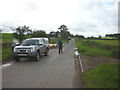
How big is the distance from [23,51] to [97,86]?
23.5 ft

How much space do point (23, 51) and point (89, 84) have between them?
6.79 meters

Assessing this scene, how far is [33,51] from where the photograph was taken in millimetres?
10531

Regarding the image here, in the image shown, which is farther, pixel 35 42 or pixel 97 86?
pixel 35 42

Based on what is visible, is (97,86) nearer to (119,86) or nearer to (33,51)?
(119,86)

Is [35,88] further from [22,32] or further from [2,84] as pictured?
[22,32]

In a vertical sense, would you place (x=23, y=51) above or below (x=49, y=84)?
above

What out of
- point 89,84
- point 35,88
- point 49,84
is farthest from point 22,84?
point 89,84

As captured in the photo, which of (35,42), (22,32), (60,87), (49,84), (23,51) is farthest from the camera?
(22,32)

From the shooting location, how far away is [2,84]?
5309 mm

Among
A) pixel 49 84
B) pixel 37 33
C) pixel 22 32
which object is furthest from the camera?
pixel 37 33

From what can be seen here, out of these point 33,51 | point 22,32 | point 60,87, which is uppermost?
point 22,32

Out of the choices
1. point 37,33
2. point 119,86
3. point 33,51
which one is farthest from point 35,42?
point 37,33

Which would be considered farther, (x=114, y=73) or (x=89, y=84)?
(x=114, y=73)

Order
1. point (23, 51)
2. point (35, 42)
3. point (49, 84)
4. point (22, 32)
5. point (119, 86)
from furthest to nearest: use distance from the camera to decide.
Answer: point (22, 32), point (35, 42), point (23, 51), point (49, 84), point (119, 86)
